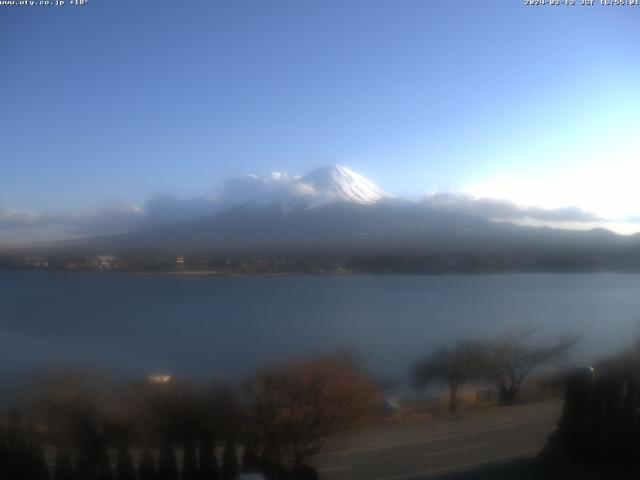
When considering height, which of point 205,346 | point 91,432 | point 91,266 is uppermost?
point 91,266

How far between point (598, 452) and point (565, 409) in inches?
14.0

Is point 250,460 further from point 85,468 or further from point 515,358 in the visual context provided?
point 515,358

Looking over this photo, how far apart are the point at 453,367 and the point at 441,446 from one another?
14.1 inches

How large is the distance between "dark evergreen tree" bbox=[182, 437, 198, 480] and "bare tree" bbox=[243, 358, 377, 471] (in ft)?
0.83

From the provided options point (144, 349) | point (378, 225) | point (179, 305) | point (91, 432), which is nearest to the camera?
point (91, 432)

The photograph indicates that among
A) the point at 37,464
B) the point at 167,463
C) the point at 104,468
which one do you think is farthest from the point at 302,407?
the point at 37,464

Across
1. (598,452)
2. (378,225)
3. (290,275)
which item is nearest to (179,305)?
(290,275)

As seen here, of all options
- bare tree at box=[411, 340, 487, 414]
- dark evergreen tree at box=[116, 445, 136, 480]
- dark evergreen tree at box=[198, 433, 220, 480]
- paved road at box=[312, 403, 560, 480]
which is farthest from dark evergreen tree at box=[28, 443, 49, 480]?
bare tree at box=[411, 340, 487, 414]

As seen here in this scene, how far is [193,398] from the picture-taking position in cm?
216

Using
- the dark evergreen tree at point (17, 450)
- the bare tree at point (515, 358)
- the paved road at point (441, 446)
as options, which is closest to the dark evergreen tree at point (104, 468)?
the dark evergreen tree at point (17, 450)

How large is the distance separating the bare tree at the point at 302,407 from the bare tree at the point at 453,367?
0.88ft

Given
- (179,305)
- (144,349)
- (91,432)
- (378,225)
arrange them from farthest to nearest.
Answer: (378,225)
(179,305)
(144,349)
(91,432)

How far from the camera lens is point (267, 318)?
8.39 feet

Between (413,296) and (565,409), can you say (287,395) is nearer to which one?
(413,296)
